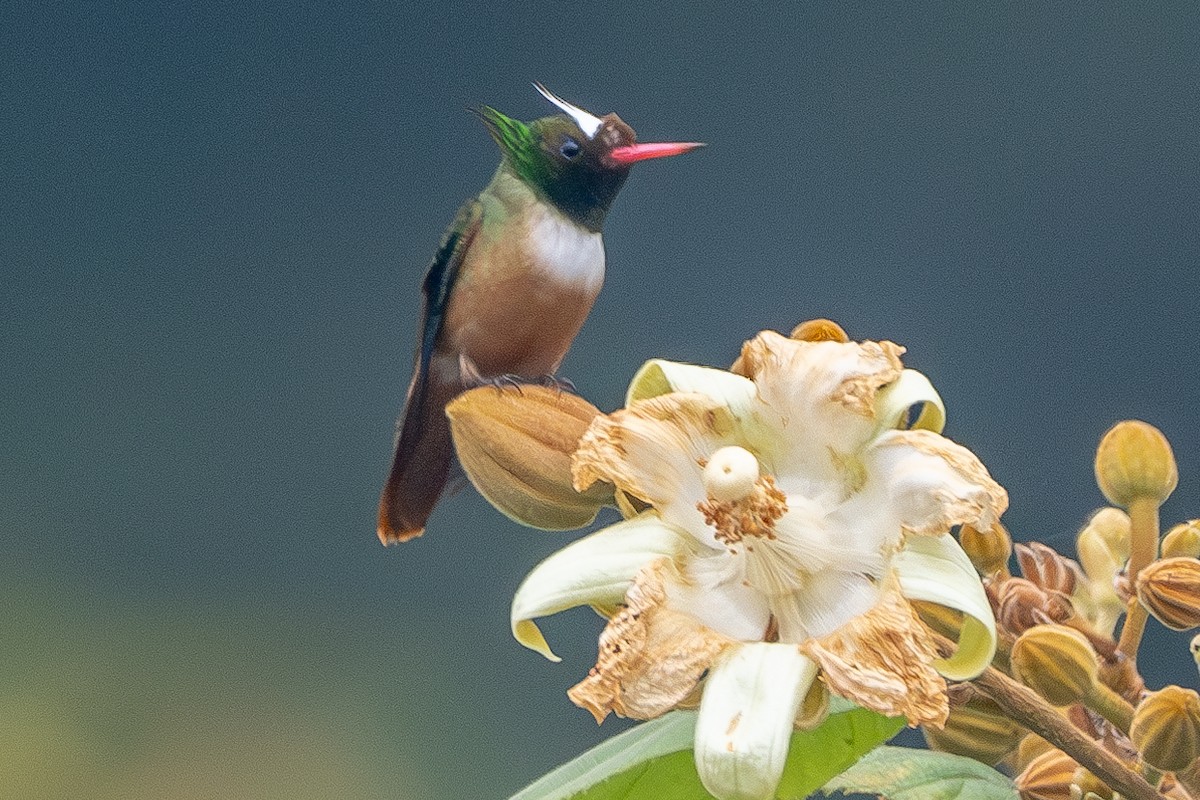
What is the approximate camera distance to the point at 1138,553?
1.14ft

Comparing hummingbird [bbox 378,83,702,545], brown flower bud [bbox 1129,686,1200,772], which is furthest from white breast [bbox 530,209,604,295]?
brown flower bud [bbox 1129,686,1200,772]

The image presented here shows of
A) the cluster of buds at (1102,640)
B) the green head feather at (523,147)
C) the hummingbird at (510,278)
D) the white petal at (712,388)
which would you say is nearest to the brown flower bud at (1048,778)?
the cluster of buds at (1102,640)

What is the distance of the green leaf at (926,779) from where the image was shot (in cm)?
35

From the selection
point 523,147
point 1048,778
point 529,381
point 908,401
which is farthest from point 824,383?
point 523,147

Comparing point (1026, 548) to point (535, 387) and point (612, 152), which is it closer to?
point (535, 387)

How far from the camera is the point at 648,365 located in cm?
31

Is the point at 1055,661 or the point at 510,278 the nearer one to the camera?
the point at 1055,661

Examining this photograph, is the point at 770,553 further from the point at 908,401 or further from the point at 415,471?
the point at 415,471

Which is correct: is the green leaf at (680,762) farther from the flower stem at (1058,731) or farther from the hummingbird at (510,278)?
the hummingbird at (510,278)

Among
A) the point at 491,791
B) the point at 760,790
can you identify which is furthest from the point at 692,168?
the point at 760,790

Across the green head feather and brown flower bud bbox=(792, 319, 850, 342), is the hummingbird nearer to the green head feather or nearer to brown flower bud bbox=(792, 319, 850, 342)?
the green head feather

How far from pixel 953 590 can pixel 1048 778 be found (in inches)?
3.5

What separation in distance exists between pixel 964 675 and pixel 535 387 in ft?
0.44

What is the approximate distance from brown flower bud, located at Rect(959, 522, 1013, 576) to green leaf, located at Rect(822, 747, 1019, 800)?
58 millimetres
